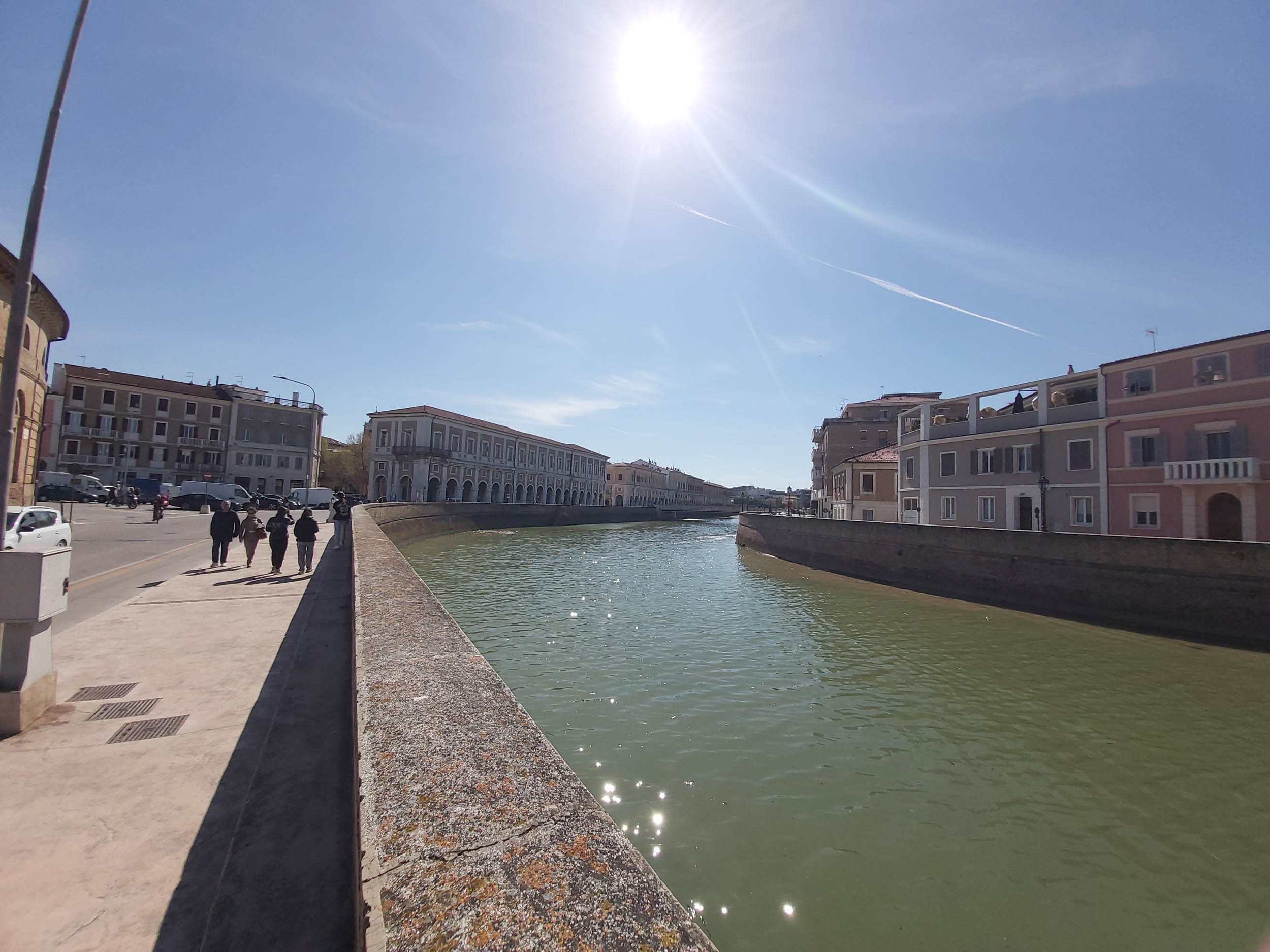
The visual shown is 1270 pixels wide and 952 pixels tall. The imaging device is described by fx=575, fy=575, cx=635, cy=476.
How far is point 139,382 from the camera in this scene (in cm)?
5553

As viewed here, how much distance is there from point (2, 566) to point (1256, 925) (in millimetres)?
9984

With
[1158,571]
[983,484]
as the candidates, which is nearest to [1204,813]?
[1158,571]

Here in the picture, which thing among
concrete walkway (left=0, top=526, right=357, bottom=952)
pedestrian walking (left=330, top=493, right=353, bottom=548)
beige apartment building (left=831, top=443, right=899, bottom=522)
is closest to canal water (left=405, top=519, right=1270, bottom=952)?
concrete walkway (left=0, top=526, right=357, bottom=952)

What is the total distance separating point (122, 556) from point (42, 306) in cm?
1726

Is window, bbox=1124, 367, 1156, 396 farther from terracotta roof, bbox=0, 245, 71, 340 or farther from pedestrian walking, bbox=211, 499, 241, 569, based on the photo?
terracotta roof, bbox=0, 245, 71, 340

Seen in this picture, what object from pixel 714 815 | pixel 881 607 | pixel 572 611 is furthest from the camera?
pixel 881 607

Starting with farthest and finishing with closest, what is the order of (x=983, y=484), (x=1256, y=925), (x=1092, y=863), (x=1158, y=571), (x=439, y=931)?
(x=983, y=484) → (x=1158, y=571) → (x=1092, y=863) → (x=1256, y=925) → (x=439, y=931)

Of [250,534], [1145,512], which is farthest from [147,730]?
[1145,512]

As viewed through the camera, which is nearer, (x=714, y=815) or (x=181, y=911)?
(x=181, y=911)

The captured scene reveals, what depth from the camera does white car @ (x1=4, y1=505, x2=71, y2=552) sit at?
34.2ft

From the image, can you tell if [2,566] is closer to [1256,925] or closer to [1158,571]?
[1256,925]

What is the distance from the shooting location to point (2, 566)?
13.9ft

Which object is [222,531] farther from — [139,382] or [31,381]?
[139,382]

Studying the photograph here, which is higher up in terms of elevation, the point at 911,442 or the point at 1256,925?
the point at 911,442
